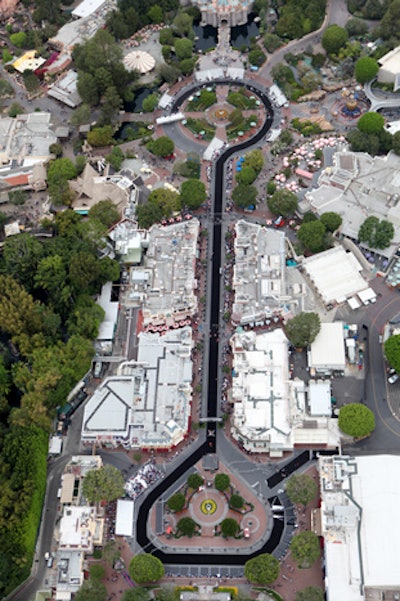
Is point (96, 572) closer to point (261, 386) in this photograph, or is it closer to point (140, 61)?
point (261, 386)

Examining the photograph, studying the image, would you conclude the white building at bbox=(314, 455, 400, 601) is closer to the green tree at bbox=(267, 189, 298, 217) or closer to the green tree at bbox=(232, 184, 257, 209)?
the green tree at bbox=(267, 189, 298, 217)

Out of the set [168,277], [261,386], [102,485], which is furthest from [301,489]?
[168,277]

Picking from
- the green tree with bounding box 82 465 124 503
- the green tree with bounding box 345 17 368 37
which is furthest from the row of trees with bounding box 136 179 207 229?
the green tree with bounding box 345 17 368 37

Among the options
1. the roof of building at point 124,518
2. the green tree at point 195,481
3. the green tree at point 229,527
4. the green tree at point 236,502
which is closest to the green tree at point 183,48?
the green tree at point 195,481

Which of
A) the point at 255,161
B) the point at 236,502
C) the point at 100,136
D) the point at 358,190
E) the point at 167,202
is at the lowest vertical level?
the point at 236,502

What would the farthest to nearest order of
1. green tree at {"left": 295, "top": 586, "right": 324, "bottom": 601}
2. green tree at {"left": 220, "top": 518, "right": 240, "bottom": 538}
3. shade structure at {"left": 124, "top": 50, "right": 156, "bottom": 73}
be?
1. shade structure at {"left": 124, "top": 50, "right": 156, "bottom": 73}
2. green tree at {"left": 220, "top": 518, "right": 240, "bottom": 538}
3. green tree at {"left": 295, "top": 586, "right": 324, "bottom": 601}

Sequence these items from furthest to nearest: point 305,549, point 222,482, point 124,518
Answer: point 124,518
point 222,482
point 305,549

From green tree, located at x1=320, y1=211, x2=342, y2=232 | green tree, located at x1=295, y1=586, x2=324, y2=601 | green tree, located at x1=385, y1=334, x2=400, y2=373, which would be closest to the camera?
green tree, located at x1=295, y1=586, x2=324, y2=601

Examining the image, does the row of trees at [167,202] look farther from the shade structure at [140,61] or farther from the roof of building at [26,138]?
the shade structure at [140,61]
